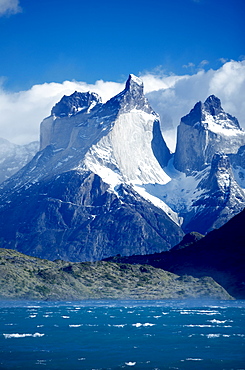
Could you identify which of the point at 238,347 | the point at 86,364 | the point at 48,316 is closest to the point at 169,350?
the point at 238,347

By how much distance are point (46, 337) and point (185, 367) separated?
136 feet

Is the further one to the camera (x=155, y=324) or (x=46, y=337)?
(x=155, y=324)

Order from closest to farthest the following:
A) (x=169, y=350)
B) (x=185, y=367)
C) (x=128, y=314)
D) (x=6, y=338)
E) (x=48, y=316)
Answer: (x=185, y=367) → (x=169, y=350) → (x=6, y=338) → (x=48, y=316) → (x=128, y=314)

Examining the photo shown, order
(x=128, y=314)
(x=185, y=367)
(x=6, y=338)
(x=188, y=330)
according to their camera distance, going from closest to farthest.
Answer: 1. (x=185, y=367)
2. (x=6, y=338)
3. (x=188, y=330)
4. (x=128, y=314)

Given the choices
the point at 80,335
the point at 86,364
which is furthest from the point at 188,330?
the point at 86,364

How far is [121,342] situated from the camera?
117 m

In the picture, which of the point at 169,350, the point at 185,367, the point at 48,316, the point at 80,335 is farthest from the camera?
the point at 48,316

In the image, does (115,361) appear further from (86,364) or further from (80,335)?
(80,335)

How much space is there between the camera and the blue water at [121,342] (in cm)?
9269

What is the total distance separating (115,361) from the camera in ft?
309

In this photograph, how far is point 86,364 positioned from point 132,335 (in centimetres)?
3846

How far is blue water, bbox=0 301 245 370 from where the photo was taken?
304ft

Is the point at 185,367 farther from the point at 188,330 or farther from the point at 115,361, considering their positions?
the point at 188,330

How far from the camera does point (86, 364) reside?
3600 inches
